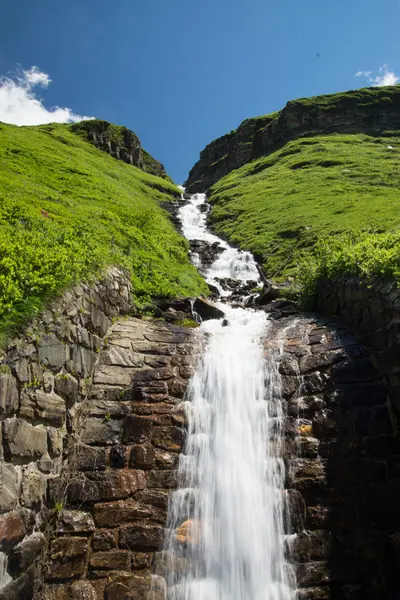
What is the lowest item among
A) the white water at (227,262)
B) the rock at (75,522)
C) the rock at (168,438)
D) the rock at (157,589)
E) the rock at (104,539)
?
the rock at (157,589)

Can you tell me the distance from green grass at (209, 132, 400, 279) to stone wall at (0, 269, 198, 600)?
10.6 m

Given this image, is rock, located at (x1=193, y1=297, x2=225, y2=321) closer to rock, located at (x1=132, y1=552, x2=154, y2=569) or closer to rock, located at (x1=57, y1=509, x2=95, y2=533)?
rock, located at (x1=57, y1=509, x2=95, y2=533)

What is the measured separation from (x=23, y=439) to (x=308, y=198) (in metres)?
33.9

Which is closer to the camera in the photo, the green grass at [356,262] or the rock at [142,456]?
the rock at [142,456]

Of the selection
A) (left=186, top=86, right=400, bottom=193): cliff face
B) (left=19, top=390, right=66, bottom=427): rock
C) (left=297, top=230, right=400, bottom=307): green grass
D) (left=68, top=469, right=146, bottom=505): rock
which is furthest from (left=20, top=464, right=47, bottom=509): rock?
(left=186, top=86, right=400, bottom=193): cliff face

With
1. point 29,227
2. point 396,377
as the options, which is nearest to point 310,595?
point 396,377

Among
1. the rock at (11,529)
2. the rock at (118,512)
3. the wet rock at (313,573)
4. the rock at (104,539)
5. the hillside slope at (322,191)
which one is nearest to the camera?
the rock at (11,529)

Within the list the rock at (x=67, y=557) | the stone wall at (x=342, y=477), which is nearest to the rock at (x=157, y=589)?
the rock at (x=67, y=557)

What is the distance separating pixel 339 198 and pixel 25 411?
32.0 metres

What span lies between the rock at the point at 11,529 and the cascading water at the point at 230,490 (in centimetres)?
235

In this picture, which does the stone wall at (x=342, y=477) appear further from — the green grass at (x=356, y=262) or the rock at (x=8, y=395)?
the rock at (x=8, y=395)

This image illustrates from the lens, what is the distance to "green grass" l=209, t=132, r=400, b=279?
2566 centimetres

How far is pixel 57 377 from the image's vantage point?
7.79 metres

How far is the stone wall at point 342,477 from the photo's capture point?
6.04m
